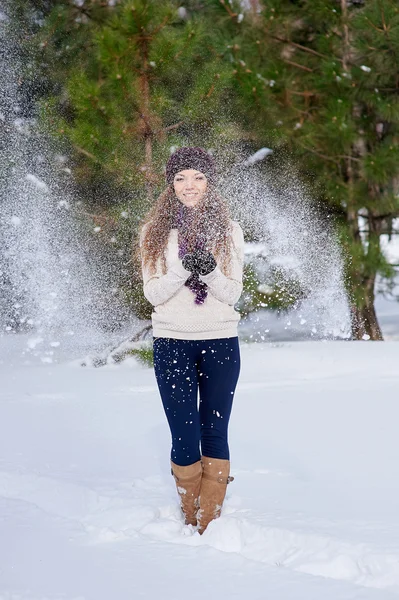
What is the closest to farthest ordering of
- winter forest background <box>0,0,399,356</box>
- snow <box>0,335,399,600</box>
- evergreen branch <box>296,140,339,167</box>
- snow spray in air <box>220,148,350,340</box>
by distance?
snow <box>0,335,399,600</box>, winter forest background <box>0,0,399,356</box>, snow spray in air <box>220,148,350,340</box>, evergreen branch <box>296,140,339,167</box>

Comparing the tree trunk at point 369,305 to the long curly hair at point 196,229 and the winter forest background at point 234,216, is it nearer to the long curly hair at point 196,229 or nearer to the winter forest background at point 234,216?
the winter forest background at point 234,216

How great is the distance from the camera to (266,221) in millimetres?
6676

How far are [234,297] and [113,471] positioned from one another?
1239 millimetres

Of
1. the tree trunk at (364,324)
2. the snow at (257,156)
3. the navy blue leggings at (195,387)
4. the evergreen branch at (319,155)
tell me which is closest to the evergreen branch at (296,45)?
the evergreen branch at (319,155)

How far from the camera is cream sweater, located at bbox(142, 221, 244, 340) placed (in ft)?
7.35

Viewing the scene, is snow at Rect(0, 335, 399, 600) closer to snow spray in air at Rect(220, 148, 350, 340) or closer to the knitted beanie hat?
the knitted beanie hat

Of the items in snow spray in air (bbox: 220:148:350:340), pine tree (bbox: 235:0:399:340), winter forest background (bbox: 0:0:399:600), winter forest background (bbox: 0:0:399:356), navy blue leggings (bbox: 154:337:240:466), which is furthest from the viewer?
snow spray in air (bbox: 220:148:350:340)

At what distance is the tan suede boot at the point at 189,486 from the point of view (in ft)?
7.77

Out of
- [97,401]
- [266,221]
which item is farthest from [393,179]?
[97,401]

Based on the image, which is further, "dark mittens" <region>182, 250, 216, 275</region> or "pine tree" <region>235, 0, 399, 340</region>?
"pine tree" <region>235, 0, 399, 340</region>

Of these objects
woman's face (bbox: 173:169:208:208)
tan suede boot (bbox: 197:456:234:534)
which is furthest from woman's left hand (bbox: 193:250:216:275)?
tan suede boot (bbox: 197:456:234:534)

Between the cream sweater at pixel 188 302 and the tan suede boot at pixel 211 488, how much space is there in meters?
0.42

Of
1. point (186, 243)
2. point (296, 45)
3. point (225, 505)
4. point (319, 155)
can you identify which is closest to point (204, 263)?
point (186, 243)

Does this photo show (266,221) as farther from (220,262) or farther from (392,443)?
(220,262)
